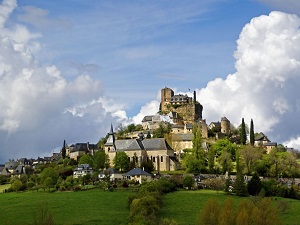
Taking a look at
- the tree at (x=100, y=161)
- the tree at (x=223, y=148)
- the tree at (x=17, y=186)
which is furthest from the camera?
the tree at (x=223, y=148)

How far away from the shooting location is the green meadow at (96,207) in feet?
237

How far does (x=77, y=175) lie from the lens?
120 meters

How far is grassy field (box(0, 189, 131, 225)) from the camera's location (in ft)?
236

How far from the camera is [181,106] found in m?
170

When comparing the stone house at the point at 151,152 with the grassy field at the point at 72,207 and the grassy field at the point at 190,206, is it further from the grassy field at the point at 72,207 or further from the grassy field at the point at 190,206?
the grassy field at the point at 190,206

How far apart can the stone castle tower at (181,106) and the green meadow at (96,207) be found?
6969 cm

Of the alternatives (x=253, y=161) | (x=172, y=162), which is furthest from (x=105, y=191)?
(x=253, y=161)

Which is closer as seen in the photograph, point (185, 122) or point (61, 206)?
point (61, 206)

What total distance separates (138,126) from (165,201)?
79744 millimetres

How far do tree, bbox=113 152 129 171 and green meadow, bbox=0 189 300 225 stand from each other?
66.8 feet

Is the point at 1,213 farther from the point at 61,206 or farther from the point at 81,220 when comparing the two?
the point at 81,220

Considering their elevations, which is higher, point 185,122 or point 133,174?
point 185,122

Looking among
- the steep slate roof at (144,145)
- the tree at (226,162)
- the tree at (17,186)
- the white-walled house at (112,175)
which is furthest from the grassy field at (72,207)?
the tree at (226,162)

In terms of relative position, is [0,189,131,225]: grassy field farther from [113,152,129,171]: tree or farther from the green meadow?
[113,152,129,171]: tree
